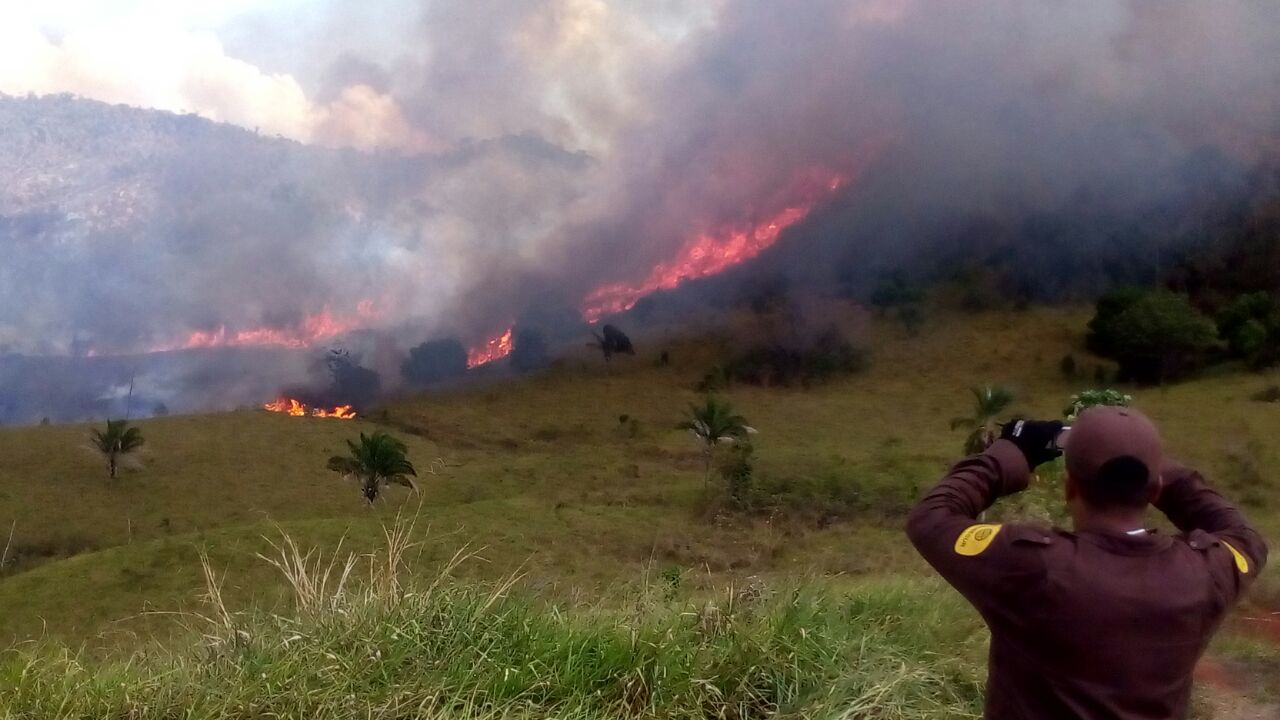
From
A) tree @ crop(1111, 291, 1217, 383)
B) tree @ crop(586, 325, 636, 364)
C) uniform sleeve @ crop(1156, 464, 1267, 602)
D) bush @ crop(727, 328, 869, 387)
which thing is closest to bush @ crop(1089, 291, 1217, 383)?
tree @ crop(1111, 291, 1217, 383)

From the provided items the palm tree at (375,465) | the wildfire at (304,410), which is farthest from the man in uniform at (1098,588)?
the wildfire at (304,410)

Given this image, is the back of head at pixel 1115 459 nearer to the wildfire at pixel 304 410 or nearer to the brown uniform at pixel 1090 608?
the brown uniform at pixel 1090 608

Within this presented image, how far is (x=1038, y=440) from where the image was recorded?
267 centimetres

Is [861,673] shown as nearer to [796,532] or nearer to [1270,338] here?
[796,532]

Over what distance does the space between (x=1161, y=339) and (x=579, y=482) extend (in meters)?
31.4

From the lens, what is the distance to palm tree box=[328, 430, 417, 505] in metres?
31.7

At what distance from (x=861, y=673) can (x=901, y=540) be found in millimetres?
19582

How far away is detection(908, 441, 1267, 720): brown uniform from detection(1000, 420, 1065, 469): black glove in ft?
1.22

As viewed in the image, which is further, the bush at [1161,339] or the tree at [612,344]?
Result: the tree at [612,344]

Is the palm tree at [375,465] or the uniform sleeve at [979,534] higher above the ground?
the uniform sleeve at [979,534]

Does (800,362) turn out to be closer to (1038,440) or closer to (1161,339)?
(1161,339)

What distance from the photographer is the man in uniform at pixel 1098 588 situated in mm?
2191

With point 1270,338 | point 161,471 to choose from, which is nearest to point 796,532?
point 161,471

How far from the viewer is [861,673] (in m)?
4.67
